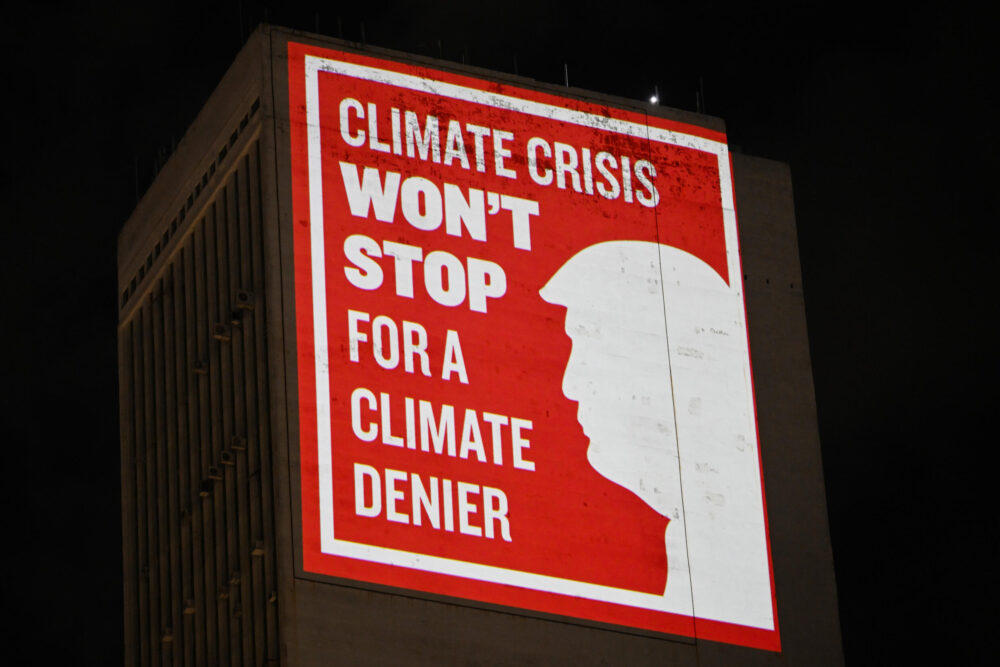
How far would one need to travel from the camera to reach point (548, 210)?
74.1 m

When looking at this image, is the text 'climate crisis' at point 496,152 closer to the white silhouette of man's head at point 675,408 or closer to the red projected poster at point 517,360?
the red projected poster at point 517,360

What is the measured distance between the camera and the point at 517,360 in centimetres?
7156

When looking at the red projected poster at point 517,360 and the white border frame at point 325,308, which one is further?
the red projected poster at point 517,360

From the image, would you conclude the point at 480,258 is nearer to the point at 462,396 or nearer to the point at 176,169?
the point at 462,396

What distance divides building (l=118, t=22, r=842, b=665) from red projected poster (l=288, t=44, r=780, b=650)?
84 mm

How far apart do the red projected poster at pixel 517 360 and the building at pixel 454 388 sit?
0.28ft

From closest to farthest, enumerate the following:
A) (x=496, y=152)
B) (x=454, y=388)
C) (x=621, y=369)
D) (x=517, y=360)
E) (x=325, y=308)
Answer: (x=325, y=308) → (x=454, y=388) → (x=517, y=360) → (x=621, y=369) → (x=496, y=152)

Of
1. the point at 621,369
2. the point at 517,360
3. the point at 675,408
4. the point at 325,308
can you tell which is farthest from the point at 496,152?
the point at 675,408

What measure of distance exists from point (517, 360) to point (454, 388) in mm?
2340

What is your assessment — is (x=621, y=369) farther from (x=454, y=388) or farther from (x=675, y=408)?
(x=454, y=388)

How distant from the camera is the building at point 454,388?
68000 mm

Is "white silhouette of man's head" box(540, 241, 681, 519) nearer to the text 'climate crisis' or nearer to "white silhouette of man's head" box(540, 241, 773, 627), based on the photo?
"white silhouette of man's head" box(540, 241, 773, 627)

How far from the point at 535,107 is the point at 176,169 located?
11.0 m

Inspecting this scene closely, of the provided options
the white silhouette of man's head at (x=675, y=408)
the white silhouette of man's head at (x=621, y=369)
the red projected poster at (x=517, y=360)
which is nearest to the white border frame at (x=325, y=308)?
the red projected poster at (x=517, y=360)
